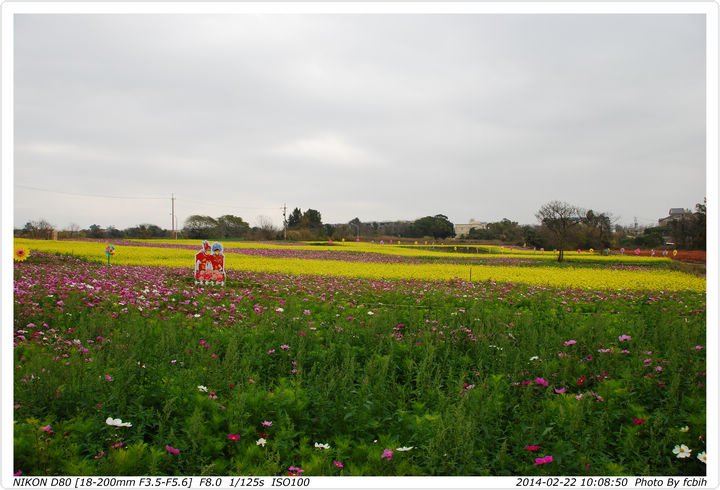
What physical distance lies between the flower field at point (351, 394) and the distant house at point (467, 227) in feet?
130

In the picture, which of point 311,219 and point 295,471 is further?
point 311,219

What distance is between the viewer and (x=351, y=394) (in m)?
3.91

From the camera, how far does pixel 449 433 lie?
306cm

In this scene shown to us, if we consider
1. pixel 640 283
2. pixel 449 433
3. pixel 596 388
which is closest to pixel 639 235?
pixel 640 283

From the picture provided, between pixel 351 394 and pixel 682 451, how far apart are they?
8.07ft

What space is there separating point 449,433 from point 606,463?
3.45 ft

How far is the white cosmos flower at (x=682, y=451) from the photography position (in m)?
3.02

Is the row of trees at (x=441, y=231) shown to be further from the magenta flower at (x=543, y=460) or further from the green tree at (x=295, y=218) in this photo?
the magenta flower at (x=543, y=460)

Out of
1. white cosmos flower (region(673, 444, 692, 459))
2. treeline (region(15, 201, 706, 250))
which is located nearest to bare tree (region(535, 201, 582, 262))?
treeline (region(15, 201, 706, 250))

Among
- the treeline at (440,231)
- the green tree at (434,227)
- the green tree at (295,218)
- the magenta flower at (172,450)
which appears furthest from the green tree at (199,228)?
the magenta flower at (172,450)

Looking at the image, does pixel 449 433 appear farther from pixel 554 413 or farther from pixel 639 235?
pixel 639 235

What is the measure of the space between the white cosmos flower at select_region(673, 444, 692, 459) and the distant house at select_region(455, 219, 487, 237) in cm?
4297

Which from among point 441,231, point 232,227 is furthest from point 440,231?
point 232,227

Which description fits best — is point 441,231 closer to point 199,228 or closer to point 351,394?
point 199,228
